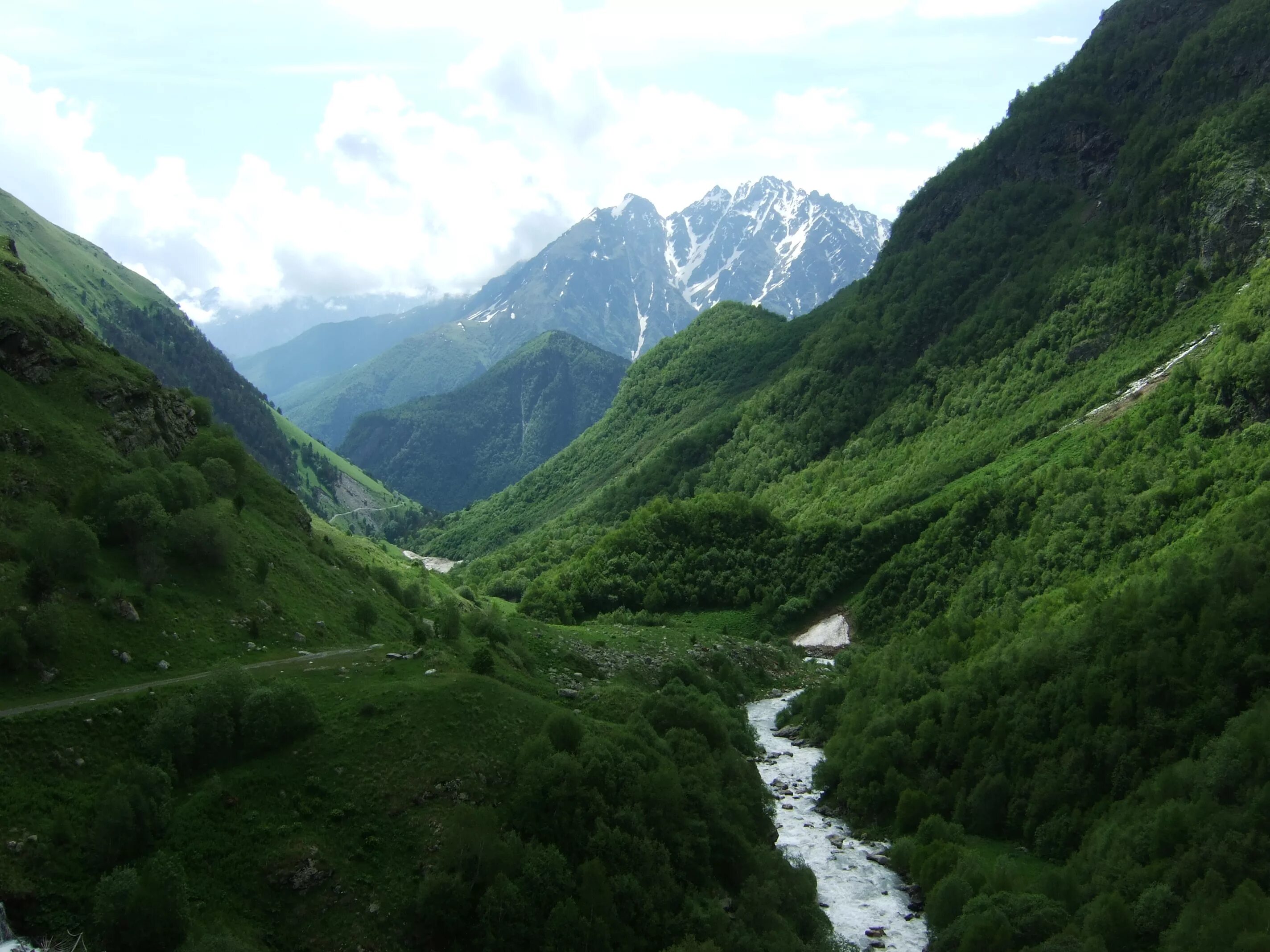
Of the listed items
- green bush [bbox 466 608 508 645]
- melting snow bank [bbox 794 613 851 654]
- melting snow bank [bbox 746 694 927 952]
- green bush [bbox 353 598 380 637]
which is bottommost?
melting snow bank [bbox 746 694 927 952]

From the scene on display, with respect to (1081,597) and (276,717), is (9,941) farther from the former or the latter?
(1081,597)

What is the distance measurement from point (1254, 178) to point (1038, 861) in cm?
14241

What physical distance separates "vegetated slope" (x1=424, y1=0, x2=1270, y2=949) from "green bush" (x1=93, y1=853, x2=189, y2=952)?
1835 inches

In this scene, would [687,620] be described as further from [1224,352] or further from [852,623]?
[1224,352]

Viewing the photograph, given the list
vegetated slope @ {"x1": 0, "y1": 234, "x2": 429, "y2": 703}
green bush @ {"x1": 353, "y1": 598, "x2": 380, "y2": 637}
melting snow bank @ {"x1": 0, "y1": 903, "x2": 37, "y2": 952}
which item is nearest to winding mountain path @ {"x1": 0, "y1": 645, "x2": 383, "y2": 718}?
vegetated slope @ {"x1": 0, "y1": 234, "x2": 429, "y2": 703}

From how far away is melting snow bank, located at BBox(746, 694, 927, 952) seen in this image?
72625 millimetres

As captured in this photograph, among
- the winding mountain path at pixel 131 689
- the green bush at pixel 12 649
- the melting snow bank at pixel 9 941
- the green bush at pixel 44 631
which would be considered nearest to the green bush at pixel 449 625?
the winding mountain path at pixel 131 689

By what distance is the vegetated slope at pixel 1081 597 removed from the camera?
6844 centimetres

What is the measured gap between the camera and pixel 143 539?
73.4 meters

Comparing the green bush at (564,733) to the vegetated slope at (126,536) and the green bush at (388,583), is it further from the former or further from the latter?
the green bush at (388,583)

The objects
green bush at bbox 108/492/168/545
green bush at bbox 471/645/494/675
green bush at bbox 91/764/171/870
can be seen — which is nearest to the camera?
green bush at bbox 91/764/171/870

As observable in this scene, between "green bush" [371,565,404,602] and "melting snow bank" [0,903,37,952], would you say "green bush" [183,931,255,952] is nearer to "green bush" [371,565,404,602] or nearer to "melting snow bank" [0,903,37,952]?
"melting snow bank" [0,903,37,952]

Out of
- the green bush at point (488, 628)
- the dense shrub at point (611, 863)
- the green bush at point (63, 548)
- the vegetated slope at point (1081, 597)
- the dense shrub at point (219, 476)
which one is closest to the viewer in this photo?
the dense shrub at point (611, 863)

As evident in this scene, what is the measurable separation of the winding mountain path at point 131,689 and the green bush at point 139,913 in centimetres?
1276
